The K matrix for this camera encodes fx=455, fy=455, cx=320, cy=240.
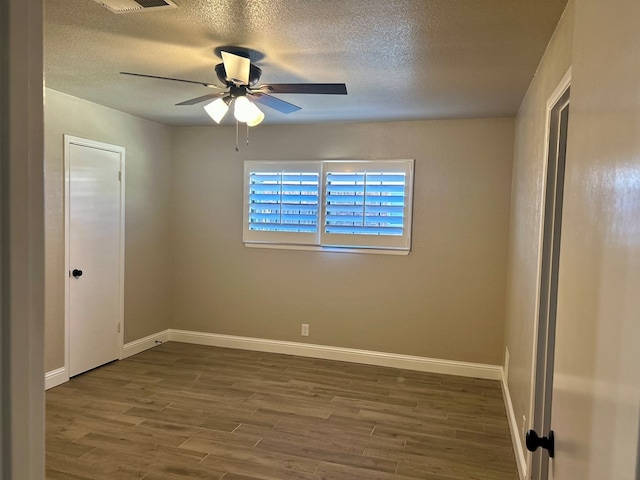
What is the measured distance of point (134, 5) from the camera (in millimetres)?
2041

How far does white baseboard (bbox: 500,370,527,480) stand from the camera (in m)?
2.68

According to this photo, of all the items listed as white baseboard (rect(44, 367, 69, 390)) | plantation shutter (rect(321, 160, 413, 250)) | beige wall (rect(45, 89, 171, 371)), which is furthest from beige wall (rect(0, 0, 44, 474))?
plantation shutter (rect(321, 160, 413, 250))

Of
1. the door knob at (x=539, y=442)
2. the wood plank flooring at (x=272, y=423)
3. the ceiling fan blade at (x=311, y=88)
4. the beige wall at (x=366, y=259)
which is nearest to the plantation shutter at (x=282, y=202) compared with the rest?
the beige wall at (x=366, y=259)

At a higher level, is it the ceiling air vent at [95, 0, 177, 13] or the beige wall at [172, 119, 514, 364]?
the ceiling air vent at [95, 0, 177, 13]

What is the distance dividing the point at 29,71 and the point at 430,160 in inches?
162

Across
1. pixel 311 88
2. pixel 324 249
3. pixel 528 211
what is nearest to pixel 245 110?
pixel 311 88

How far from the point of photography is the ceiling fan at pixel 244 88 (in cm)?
249

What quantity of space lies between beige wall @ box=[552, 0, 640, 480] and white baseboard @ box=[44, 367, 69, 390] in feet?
13.0

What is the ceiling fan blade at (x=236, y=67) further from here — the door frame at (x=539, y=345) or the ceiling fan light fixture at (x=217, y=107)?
the door frame at (x=539, y=345)

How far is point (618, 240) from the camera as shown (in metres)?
0.71

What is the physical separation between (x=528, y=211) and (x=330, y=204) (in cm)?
212

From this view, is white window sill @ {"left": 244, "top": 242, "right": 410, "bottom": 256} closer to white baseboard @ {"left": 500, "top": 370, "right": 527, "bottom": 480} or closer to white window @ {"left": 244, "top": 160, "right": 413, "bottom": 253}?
white window @ {"left": 244, "top": 160, "right": 413, "bottom": 253}

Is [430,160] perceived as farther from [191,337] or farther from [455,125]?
[191,337]

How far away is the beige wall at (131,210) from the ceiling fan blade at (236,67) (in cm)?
194
